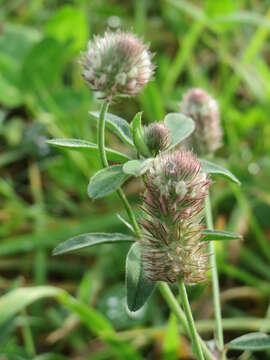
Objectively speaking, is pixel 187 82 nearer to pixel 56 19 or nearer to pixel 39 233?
pixel 56 19

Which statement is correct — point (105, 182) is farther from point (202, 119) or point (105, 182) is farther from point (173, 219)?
point (202, 119)

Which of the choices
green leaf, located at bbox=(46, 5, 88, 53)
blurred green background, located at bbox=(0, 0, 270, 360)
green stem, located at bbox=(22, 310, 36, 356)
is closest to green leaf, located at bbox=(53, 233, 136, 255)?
blurred green background, located at bbox=(0, 0, 270, 360)

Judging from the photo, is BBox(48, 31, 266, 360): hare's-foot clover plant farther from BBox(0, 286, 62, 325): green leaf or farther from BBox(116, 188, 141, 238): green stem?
BBox(0, 286, 62, 325): green leaf

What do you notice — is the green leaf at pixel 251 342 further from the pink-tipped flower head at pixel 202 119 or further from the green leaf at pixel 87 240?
the pink-tipped flower head at pixel 202 119

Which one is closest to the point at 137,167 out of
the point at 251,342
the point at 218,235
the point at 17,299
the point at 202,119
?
the point at 218,235

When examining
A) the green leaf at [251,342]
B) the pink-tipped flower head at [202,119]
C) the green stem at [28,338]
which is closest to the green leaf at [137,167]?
the green leaf at [251,342]

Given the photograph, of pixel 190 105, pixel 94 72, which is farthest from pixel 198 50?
pixel 94 72
